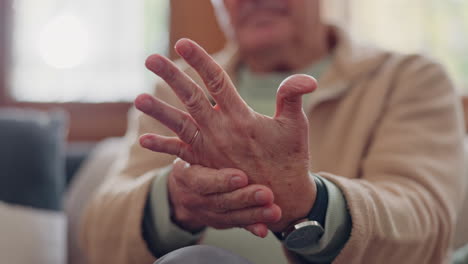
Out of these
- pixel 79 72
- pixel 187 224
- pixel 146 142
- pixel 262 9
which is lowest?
pixel 79 72

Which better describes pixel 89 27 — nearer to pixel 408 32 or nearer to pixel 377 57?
pixel 408 32

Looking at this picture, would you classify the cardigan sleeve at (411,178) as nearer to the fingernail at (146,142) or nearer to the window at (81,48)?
the fingernail at (146,142)

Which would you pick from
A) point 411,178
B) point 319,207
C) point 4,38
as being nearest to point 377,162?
point 411,178

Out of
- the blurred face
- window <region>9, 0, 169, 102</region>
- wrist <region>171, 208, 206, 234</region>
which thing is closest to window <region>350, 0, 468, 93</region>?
window <region>9, 0, 169, 102</region>

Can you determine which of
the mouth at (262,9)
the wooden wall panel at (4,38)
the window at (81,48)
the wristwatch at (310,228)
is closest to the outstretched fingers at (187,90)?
the wristwatch at (310,228)

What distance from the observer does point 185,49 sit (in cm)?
42

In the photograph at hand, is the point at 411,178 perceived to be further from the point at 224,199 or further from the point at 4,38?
the point at 4,38

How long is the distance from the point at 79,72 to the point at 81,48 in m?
0.09

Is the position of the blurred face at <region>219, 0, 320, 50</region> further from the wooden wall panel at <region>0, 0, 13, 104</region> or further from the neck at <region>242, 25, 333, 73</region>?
the wooden wall panel at <region>0, 0, 13, 104</region>

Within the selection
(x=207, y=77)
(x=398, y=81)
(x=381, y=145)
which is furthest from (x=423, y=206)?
(x=207, y=77)

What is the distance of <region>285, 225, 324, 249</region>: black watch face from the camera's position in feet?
1.52

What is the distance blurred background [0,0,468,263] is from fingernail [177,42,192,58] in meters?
0.45

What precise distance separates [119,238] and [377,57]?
0.50m

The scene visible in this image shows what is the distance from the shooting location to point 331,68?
848 mm
